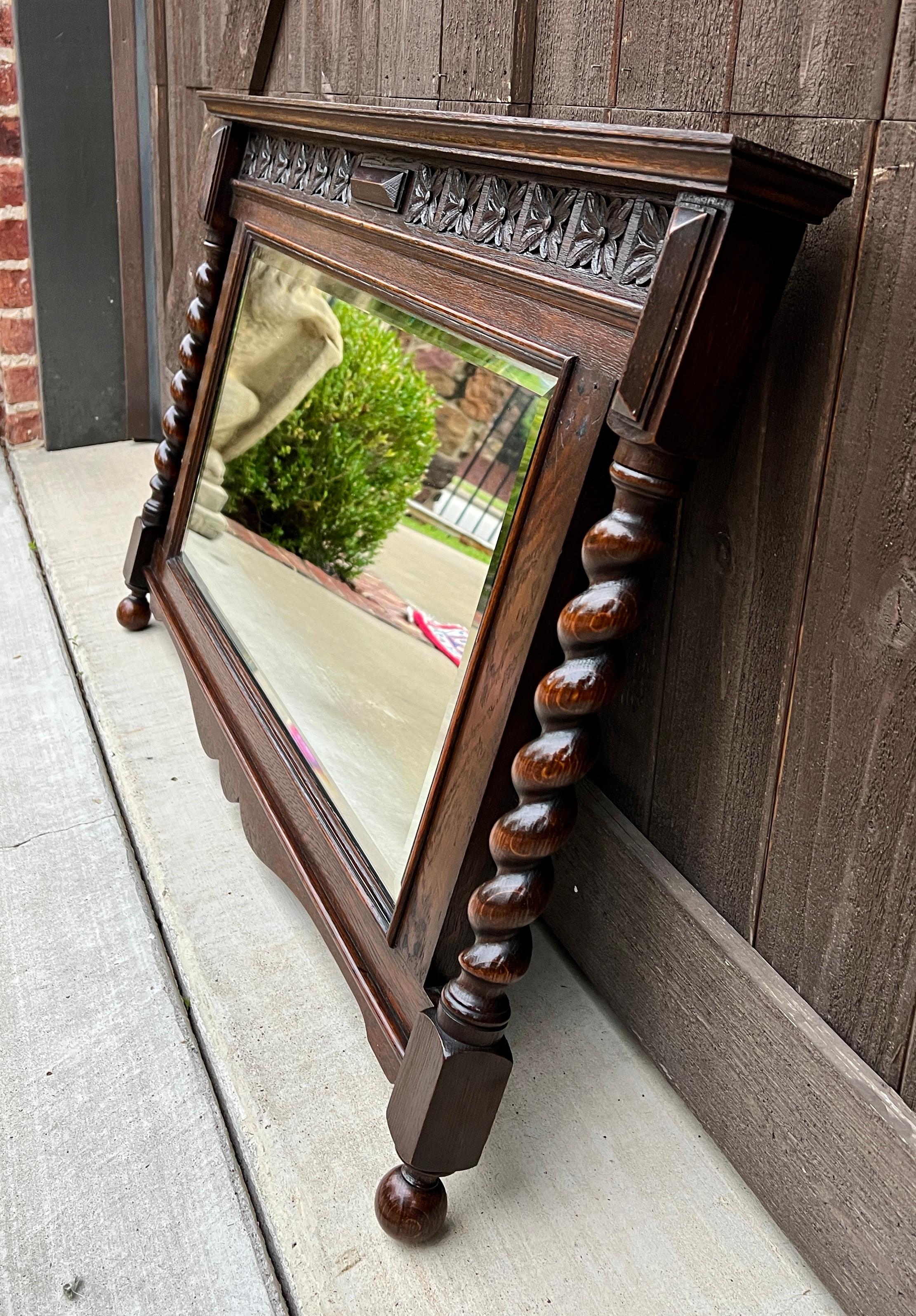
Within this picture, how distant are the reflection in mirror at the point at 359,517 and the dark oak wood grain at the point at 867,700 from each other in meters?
0.34

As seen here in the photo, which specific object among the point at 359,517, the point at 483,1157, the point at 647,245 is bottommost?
the point at 483,1157

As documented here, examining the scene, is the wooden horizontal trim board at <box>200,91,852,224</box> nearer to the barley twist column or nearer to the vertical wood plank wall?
the vertical wood plank wall

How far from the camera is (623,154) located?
954 mm

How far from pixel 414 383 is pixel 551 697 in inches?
25.3

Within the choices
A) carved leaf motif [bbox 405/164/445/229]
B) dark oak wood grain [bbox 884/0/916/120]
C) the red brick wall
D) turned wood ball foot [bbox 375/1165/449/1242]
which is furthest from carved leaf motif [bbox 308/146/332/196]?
the red brick wall

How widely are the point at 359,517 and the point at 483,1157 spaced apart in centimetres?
101

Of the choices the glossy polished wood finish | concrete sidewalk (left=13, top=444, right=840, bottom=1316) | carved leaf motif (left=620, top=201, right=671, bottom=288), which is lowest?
concrete sidewalk (left=13, top=444, right=840, bottom=1316)

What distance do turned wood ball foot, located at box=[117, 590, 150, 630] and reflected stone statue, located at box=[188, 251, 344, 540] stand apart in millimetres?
331

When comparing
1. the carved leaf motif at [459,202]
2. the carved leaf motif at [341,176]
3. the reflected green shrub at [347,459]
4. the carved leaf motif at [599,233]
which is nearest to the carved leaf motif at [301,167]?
the carved leaf motif at [341,176]

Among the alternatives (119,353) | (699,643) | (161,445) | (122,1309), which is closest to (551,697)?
(699,643)

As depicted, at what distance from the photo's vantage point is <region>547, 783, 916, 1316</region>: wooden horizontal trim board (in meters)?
1.07

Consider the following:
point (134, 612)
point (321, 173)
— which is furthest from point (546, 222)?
point (134, 612)

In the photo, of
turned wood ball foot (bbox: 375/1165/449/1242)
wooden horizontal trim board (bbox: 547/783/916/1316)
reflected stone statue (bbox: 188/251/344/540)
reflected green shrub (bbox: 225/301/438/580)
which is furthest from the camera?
reflected stone statue (bbox: 188/251/344/540)

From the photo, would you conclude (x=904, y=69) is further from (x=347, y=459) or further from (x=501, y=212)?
(x=347, y=459)
